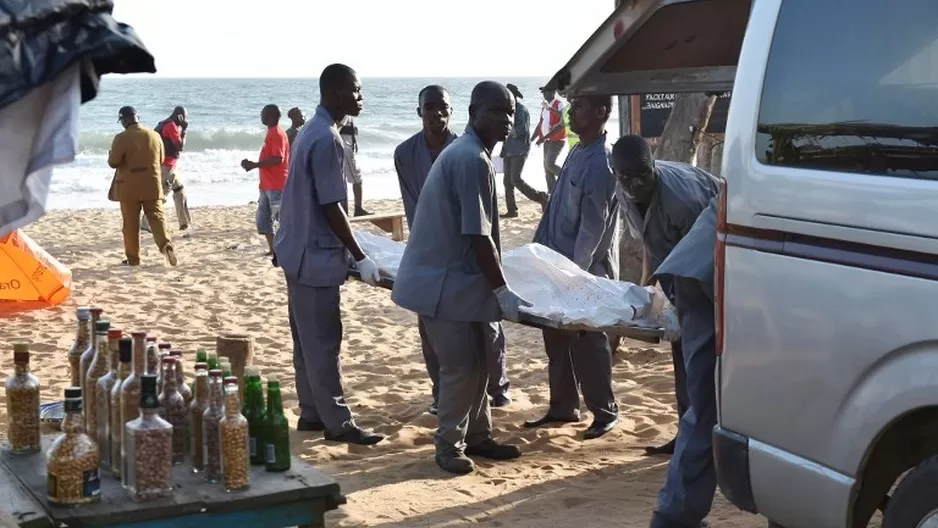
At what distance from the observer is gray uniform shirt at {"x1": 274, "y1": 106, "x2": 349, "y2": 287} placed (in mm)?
6430

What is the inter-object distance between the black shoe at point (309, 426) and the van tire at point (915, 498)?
4.08 meters

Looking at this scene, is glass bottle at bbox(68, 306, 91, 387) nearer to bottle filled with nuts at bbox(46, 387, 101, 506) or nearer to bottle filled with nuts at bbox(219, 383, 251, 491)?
bottle filled with nuts at bbox(46, 387, 101, 506)

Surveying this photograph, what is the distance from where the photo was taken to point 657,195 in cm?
564

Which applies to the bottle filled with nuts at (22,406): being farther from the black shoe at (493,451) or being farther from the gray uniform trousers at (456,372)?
the black shoe at (493,451)

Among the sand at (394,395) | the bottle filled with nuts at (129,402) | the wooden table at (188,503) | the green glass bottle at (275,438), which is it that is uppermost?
the bottle filled with nuts at (129,402)

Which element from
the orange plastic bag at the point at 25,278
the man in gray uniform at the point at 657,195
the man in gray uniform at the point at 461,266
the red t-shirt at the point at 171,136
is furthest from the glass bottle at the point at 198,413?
the red t-shirt at the point at 171,136

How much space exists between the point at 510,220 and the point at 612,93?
1178cm

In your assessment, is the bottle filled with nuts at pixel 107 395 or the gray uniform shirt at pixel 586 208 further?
the gray uniform shirt at pixel 586 208

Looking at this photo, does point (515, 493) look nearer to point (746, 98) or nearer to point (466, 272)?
point (466, 272)

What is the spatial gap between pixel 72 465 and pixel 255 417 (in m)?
0.68

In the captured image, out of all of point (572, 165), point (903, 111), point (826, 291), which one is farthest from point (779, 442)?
point (572, 165)

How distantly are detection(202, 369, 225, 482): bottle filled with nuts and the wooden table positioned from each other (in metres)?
0.05

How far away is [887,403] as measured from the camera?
323 cm

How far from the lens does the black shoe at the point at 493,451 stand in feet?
20.8
